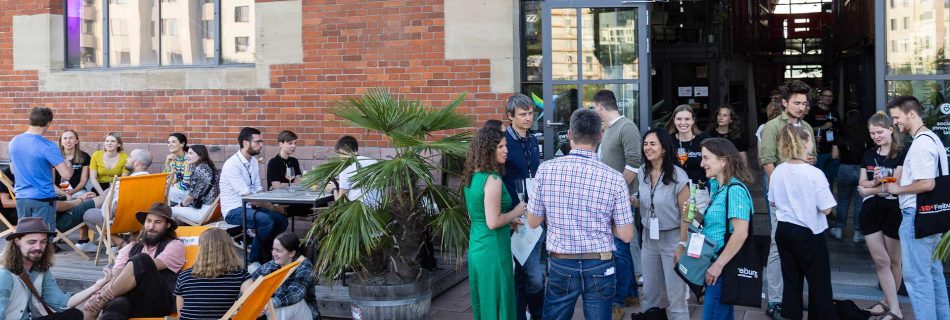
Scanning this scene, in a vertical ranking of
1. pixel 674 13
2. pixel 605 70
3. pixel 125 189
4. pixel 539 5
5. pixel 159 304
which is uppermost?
pixel 674 13

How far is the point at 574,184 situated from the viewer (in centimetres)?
501

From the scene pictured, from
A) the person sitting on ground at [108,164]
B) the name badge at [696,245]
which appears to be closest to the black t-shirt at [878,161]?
the name badge at [696,245]

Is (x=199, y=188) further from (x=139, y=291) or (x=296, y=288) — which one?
(x=139, y=291)

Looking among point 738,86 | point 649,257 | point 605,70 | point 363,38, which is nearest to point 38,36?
point 363,38

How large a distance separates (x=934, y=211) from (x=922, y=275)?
0.46 m

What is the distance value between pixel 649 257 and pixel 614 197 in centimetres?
139

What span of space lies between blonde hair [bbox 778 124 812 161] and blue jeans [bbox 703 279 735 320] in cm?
99

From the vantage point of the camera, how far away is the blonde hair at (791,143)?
5.80 m

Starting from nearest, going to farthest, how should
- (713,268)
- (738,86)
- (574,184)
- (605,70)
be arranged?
(574,184) → (713,268) → (605,70) → (738,86)

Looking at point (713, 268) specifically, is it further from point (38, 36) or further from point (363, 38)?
point (38, 36)

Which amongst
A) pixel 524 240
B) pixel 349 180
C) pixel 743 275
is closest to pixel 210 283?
pixel 349 180

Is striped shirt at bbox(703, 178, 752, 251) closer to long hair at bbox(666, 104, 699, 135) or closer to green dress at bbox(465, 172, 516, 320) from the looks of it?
green dress at bbox(465, 172, 516, 320)

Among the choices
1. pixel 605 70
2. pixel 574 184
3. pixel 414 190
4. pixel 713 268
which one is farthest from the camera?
pixel 605 70

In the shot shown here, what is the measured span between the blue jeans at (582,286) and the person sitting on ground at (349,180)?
2113 millimetres
